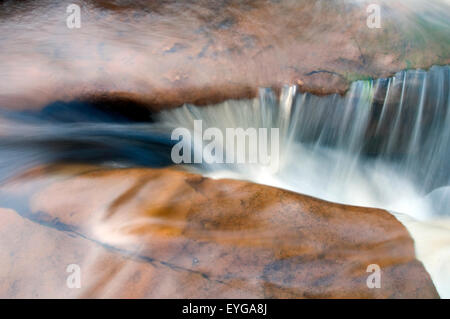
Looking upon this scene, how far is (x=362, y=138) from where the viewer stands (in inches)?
142

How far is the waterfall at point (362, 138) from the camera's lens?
3.45 meters

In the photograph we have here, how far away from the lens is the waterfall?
11.3 ft

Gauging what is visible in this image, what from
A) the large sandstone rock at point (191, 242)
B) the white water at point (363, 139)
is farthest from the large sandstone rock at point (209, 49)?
the large sandstone rock at point (191, 242)

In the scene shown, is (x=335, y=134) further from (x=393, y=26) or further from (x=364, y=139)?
(x=393, y=26)

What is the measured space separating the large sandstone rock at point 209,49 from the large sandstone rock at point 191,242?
125cm

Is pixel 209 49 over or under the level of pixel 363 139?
over

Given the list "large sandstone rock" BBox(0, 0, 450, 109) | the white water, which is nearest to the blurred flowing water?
the white water

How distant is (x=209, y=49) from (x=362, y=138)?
1749mm

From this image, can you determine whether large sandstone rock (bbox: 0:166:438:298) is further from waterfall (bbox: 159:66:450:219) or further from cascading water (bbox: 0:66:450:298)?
waterfall (bbox: 159:66:450:219)

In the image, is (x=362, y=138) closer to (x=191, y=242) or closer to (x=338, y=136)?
(x=338, y=136)

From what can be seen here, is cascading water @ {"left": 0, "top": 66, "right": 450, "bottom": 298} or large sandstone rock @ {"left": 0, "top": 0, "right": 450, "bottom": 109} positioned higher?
large sandstone rock @ {"left": 0, "top": 0, "right": 450, "bottom": 109}

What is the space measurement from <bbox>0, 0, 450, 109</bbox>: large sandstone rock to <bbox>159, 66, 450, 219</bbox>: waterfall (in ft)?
0.47

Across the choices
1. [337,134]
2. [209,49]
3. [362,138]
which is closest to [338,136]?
[337,134]
